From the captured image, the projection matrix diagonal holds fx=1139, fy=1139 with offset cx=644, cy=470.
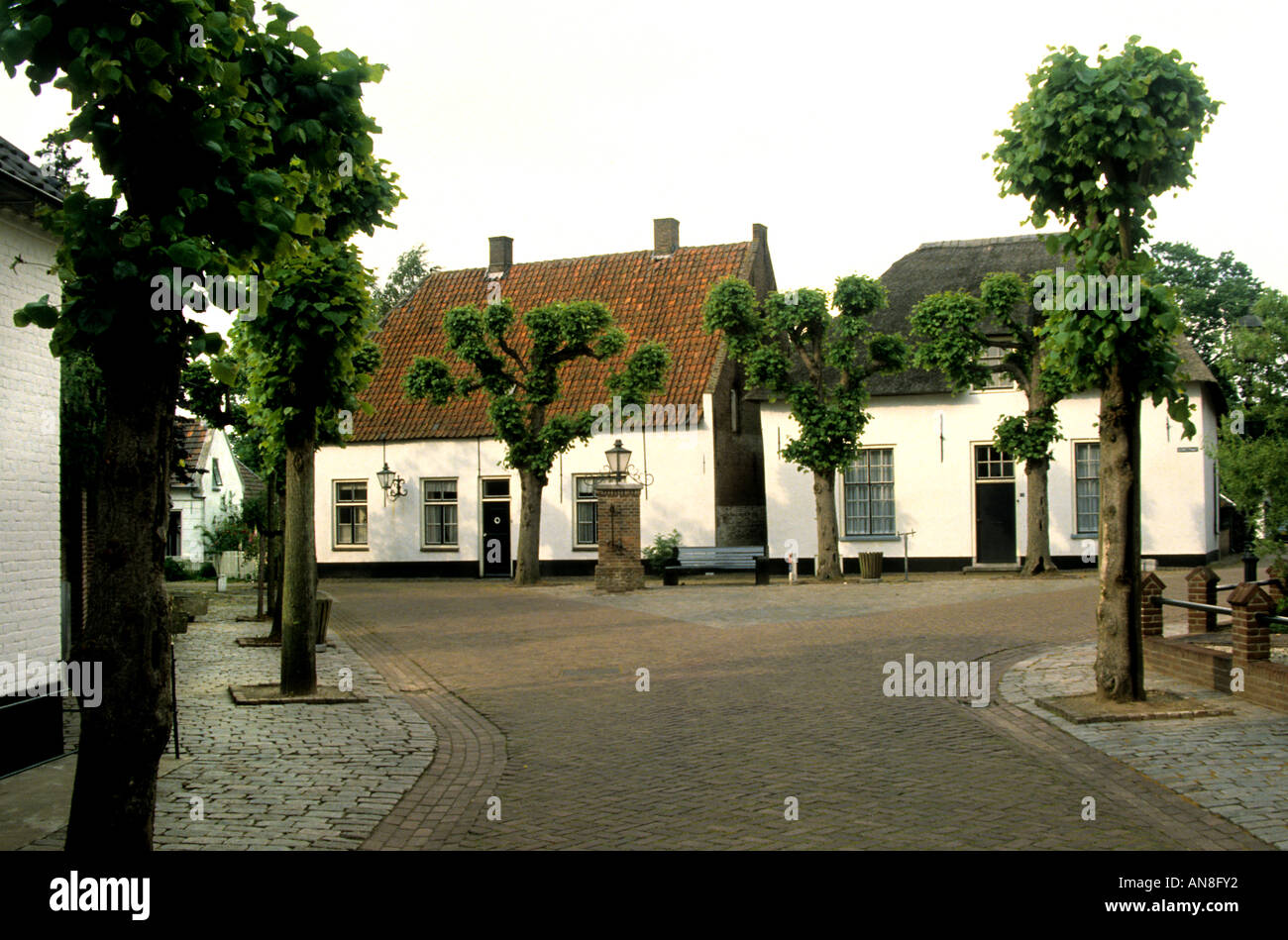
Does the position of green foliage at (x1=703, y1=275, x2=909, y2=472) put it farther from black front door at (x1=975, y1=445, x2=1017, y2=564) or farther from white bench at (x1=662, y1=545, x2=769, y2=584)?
black front door at (x1=975, y1=445, x2=1017, y2=564)

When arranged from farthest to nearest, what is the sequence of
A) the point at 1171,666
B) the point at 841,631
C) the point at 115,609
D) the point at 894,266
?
the point at 894,266 < the point at 841,631 < the point at 1171,666 < the point at 115,609

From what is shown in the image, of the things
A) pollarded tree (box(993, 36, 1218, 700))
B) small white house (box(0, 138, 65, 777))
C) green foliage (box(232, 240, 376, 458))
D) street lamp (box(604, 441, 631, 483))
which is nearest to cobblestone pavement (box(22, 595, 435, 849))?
small white house (box(0, 138, 65, 777))

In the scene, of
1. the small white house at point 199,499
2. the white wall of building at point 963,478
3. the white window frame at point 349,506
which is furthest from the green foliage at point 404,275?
the white wall of building at point 963,478

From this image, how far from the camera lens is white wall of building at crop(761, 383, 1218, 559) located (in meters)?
25.9

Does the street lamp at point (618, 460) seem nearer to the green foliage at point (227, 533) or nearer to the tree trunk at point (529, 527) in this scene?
the tree trunk at point (529, 527)

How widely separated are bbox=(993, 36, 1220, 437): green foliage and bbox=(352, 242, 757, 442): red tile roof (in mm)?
18693

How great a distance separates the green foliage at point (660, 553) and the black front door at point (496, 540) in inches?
178

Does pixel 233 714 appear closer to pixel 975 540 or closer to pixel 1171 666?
pixel 1171 666

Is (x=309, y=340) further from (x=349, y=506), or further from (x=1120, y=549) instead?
(x=349, y=506)

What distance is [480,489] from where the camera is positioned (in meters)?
30.8

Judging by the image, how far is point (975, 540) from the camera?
88.8 feet

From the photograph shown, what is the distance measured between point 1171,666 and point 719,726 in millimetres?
4909

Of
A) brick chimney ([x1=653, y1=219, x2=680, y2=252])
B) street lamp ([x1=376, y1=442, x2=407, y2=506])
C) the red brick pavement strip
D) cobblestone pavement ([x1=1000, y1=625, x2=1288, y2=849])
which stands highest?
brick chimney ([x1=653, y1=219, x2=680, y2=252])
